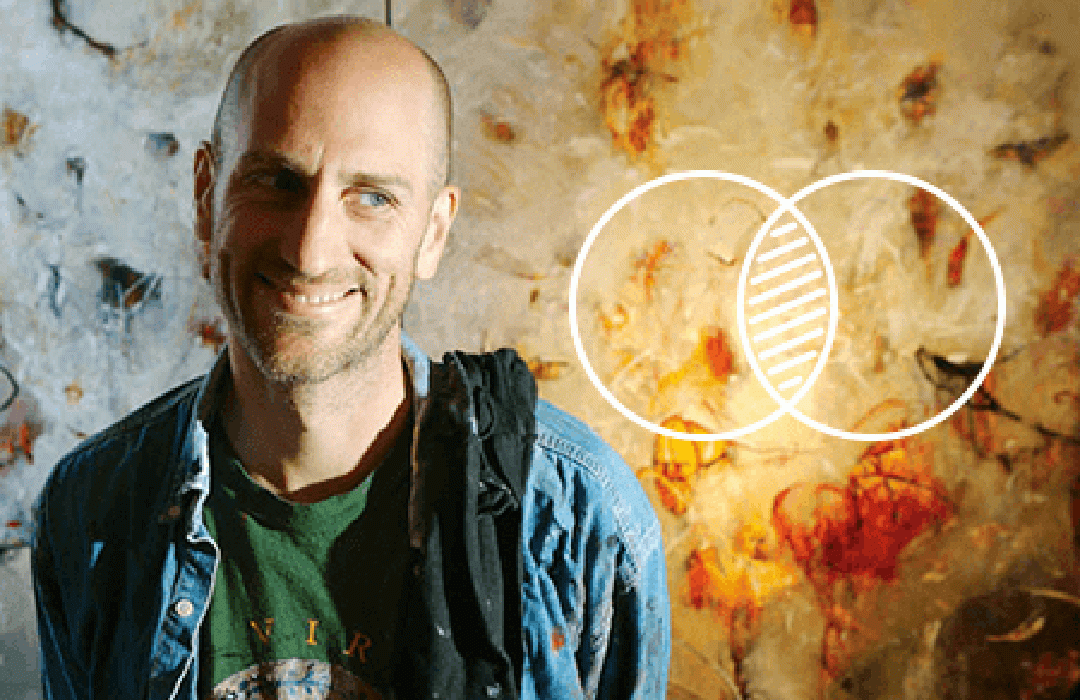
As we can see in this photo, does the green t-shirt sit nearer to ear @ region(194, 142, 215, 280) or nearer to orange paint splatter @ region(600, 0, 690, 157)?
ear @ region(194, 142, 215, 280)

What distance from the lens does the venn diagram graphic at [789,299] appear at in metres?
2.03

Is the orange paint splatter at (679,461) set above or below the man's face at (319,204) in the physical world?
below

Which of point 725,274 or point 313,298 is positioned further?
point 725,274

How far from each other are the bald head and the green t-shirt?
1.78ft

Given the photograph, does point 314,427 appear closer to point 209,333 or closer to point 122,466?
point 122,466

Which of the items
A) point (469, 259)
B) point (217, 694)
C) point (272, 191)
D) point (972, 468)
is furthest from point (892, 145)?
point (217, 694)

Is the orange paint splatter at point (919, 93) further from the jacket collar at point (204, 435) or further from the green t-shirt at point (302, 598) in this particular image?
the green t-shirt at point (302, 598)

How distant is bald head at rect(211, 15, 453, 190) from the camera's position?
1.24 metres

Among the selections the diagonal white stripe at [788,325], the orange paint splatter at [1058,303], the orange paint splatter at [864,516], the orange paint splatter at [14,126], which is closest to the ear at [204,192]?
the orange paint splatter at [14,126]

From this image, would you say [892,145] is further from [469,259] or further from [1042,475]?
[469,259]

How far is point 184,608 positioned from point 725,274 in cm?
140

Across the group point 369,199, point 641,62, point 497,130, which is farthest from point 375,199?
point 641,62

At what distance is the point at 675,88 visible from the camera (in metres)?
2.02

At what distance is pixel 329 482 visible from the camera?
4.35ft
